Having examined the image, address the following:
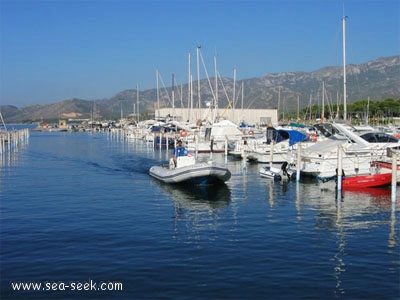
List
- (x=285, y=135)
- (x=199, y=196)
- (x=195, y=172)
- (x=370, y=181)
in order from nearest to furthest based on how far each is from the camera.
Answer: (x=199, y=196) < (x=370, y=181) < (x=195, y=172) < (x=285, y=135)

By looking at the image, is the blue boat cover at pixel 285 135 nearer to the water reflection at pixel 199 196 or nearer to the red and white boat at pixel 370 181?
the water reflection at pixel 199 196

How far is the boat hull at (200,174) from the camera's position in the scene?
31.4 m

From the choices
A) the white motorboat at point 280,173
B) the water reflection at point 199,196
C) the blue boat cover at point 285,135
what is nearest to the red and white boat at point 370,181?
the white motorboat at point 280,173

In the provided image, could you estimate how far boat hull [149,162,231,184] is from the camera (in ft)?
103

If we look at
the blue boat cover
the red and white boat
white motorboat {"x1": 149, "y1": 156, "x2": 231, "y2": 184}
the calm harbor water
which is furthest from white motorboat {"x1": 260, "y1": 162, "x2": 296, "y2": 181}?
the blue boat cover

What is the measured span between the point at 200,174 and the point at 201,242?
1284 cm

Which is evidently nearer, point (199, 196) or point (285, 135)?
point (199, 196)

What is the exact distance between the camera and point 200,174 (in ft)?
103

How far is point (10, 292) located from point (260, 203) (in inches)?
627

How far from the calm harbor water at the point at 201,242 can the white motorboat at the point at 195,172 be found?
667 mm

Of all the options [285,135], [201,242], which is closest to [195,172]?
[201,242]

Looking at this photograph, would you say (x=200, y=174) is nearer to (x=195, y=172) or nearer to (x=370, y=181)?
(x=195, y=172)

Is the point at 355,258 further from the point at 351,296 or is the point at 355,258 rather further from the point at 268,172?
the point at 268,172

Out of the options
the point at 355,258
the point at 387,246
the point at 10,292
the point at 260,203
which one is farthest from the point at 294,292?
the point at 260,203
